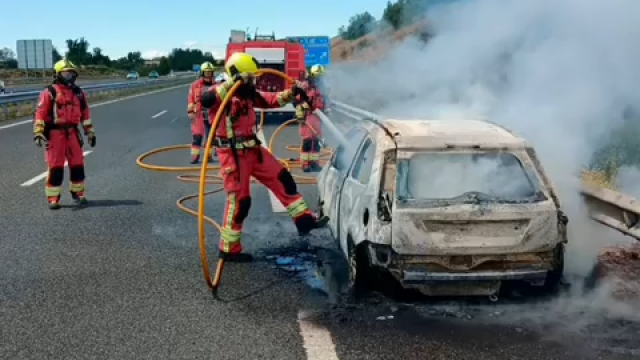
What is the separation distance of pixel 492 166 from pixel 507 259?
73 cm

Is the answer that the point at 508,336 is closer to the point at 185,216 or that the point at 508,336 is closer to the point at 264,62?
the point at 185,216

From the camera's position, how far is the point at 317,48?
31172 millimetres

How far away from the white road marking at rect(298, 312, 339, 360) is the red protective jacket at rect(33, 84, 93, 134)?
5521mm

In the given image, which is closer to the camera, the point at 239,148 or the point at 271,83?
the point at 239,148

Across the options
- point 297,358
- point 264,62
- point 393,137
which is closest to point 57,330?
point 297,358

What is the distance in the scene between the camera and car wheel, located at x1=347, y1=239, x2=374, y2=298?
5.37m

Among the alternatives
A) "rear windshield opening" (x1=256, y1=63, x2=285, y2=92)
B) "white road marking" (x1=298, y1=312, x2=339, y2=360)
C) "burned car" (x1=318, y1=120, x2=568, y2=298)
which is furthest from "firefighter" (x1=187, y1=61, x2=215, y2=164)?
"rear windshield opening" (x1=256, y1=63, x2=285, y2=92)

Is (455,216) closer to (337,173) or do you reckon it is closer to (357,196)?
(357,196)

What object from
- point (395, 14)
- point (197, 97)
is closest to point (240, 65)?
point (395, 14)

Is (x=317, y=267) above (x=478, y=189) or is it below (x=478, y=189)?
below

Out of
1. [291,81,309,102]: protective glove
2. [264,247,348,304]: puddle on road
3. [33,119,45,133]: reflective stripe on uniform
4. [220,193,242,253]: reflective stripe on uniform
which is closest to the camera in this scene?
[264,247,348,304]: puddle on road

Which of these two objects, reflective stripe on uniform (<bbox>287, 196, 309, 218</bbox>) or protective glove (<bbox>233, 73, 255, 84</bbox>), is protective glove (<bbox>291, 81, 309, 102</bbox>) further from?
reflective stripe on uniform (<bbox>287, 196, 309, 218</bbox>)

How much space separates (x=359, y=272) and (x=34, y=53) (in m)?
46.0

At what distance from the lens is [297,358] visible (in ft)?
14.0
